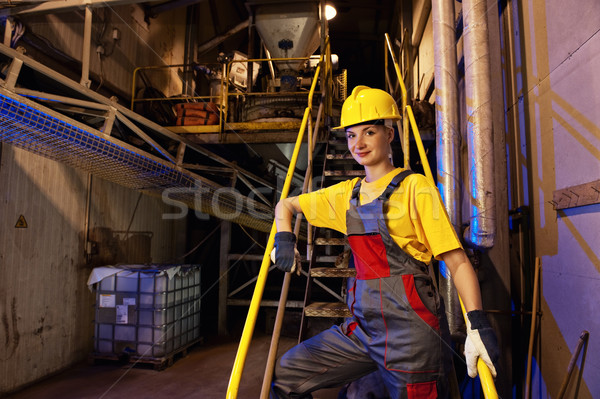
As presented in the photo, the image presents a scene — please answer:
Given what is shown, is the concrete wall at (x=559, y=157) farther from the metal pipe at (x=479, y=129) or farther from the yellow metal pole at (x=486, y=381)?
the yellow metal pole at (x=486, y=381)

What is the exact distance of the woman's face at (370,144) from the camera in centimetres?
200

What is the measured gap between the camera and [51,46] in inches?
193

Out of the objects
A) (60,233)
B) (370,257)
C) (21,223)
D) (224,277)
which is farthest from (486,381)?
(224,277)

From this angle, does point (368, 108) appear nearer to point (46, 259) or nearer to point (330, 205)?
point (330, 205)

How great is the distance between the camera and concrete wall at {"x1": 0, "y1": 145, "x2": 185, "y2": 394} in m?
4.34

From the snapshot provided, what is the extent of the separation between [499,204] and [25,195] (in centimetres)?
537

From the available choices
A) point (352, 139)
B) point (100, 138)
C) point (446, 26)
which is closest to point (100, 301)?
point (100, 138)

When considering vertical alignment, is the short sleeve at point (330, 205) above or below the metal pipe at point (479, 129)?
below

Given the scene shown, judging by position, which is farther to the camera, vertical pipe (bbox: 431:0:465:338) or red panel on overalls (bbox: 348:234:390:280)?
vertical pipe (bbox: 431:0:465:338)

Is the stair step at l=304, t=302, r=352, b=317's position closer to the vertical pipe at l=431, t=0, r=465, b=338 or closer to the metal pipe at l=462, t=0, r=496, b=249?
the vertical pipe at l=431, t=0, r=465, b=338

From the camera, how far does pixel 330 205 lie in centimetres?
220

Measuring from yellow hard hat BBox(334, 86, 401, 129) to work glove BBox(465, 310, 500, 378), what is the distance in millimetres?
1106

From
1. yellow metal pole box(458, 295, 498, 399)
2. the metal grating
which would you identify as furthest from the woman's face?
the metal grating

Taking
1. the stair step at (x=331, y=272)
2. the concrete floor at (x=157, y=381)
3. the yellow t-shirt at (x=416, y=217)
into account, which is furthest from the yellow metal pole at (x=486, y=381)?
the concrete floor at (x=157, y=381)
